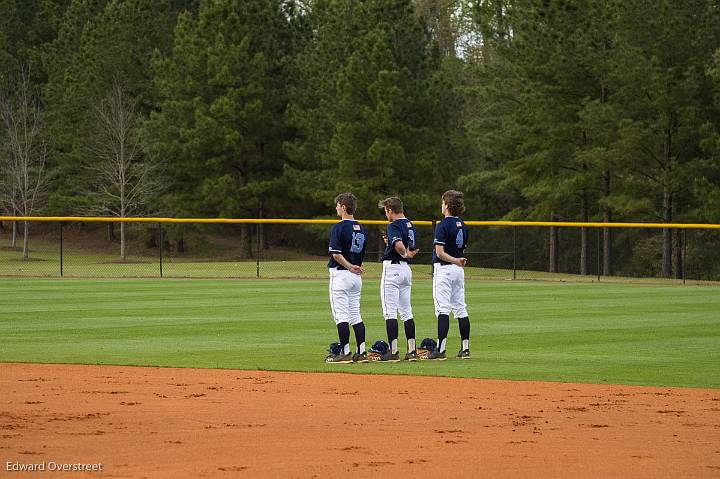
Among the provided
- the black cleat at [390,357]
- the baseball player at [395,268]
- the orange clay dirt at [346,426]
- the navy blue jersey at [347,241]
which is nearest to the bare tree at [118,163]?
the black cleat at [390,357]

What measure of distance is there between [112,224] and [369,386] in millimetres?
57069

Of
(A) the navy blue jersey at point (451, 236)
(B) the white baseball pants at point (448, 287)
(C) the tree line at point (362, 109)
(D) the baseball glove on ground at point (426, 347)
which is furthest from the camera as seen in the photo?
(C) the tree line at point (362, 109)

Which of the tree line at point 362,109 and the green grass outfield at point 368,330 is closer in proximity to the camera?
the green grass outfield at point 368,330

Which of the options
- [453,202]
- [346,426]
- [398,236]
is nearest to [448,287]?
[398,236]

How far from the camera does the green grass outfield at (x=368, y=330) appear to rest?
44.8 ft

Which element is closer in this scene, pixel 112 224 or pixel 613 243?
pixel 613 243

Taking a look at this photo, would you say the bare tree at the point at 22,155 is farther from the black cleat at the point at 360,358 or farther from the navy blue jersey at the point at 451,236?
the navy blue jersey at the point at 451,236

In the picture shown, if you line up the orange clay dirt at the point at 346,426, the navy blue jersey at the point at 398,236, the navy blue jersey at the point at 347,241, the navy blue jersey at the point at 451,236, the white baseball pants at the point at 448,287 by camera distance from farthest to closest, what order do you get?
1. the white baseball pants at the point at 448,287
2. the navy blue jersey at the point at 451,236
3. the navy blue jersey at the point at 398,236
4. the navy blue jersey at the point at 347,241
5. the orange clay dirt at the point at 346,426

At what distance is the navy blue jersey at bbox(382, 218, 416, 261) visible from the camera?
13.2m

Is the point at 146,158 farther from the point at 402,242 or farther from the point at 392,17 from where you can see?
the point at 402,242

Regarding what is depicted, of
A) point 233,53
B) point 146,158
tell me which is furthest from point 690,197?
point 146,158

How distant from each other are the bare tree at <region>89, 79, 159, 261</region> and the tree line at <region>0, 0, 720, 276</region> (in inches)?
6.8

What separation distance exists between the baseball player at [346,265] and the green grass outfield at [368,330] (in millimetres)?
571

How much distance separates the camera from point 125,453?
791 cm
